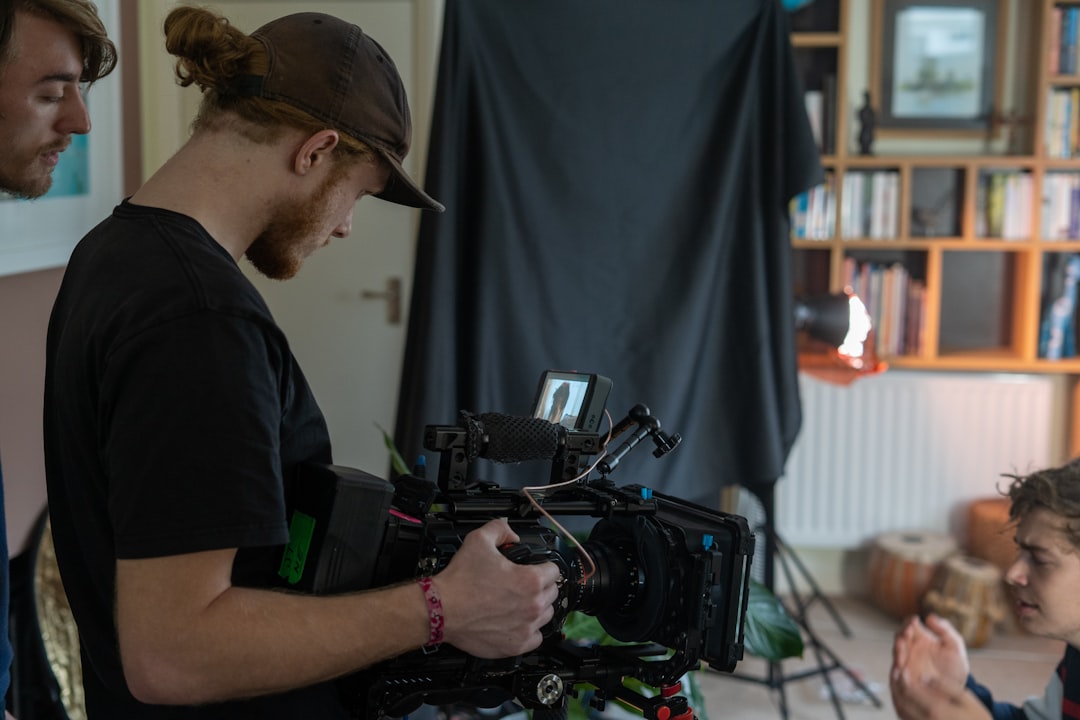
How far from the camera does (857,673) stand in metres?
3.32

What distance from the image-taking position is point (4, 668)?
121cm

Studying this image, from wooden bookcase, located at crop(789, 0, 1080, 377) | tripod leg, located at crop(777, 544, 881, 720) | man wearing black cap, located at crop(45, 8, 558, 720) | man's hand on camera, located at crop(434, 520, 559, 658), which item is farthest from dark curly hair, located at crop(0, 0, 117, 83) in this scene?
wooden bookcase, located at crop(789, 0, 1080, 377)

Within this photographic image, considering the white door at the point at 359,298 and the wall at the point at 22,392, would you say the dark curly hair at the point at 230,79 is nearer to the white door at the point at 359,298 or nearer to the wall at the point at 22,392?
the wall at the point at 22,392

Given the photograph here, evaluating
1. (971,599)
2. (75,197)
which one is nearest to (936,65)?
(971,599)

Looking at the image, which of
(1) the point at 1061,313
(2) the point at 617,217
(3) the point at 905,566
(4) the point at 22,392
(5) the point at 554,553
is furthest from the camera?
(1) the point at 1061,313

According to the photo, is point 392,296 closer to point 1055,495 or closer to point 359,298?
point 359,298

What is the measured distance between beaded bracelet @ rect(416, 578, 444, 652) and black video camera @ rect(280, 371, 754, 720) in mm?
67

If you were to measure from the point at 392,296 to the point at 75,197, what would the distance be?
4.14 feet

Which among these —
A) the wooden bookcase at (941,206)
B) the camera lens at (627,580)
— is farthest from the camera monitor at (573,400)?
the wooden bookcase at (941,206)

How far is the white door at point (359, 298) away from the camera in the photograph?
10.5ft

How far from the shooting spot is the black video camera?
3.19ft

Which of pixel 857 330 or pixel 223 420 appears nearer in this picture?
pixel 223 420

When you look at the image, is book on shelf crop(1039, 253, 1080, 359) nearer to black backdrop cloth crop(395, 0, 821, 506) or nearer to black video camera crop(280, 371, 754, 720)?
black backdrop cloth crop(395, 0, 821, 506)

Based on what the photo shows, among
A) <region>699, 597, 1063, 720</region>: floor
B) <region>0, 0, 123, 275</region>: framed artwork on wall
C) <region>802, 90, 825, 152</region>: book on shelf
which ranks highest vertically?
<region>802, 90, 825, 152</region>: book on shelf
